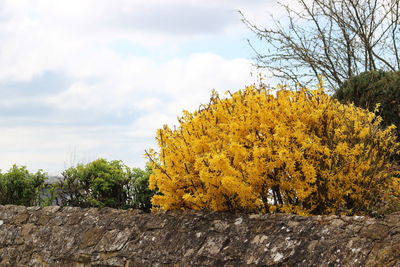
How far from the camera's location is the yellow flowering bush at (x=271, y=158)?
4805 mm

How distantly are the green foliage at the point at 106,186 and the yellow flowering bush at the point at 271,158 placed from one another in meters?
2.40

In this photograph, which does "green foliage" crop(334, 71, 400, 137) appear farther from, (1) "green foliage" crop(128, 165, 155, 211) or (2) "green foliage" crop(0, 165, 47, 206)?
(2) "green foliage" crop(0, 165, 47, 206)

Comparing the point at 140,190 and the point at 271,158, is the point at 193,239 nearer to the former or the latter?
the point at 271,158

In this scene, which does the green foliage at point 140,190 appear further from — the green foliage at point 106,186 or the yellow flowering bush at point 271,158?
the yellow flowering bush at point 271,158

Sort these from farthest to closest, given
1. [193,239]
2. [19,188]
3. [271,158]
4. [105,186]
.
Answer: [19,188] < [105,186] < [271,158] < [193,239]

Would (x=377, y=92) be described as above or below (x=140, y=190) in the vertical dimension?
above

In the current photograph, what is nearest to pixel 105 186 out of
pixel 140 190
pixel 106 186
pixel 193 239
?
pixel 106 186

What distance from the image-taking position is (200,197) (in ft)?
16.4

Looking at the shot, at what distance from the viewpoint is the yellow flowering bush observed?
15.8 ft

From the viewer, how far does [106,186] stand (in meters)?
7.87

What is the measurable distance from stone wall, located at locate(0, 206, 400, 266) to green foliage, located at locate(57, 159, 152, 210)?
1.20 m

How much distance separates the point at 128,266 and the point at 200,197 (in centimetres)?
97

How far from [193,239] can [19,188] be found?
533 centimetres

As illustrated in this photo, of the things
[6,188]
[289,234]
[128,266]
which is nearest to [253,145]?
[289,234]
